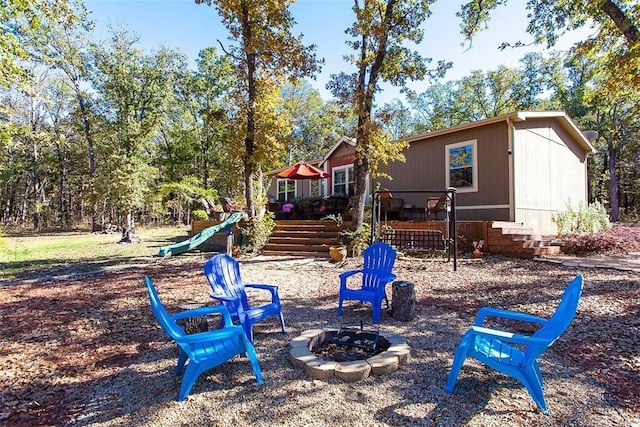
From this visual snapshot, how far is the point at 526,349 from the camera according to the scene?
7.56ft

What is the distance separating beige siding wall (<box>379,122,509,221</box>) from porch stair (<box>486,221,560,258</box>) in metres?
1.27

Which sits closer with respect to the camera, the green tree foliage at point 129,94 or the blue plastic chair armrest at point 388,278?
the blue plastic chair armrest at point 388,278

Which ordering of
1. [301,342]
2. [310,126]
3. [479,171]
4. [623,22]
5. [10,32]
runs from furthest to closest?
[310,126]
[479,171]
[10,32]
[623,22]
[301,342]

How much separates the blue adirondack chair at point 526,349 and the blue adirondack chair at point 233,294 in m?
1.77

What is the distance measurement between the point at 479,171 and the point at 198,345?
9.28m

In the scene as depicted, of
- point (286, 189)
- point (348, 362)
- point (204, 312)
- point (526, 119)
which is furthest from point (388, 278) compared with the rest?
point (286, 189)

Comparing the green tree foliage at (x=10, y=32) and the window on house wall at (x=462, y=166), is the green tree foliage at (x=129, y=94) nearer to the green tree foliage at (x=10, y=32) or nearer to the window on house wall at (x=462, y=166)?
the green tree foliage at (x=10, y=32)

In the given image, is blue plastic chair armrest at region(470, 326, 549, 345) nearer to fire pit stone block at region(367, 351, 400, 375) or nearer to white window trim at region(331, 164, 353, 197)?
fire pit stone block at region(367, 351, 400, 375)

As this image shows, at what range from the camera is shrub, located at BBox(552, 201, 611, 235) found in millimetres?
10383

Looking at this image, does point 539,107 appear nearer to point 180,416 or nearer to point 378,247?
point 378,247

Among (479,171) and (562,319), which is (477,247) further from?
(562,319)

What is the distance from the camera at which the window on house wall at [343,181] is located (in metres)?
13.8

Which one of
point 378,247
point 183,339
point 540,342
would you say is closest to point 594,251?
point 378,247

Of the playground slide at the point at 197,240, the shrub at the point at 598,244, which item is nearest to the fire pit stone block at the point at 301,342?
the playground slide at the point at 197,240
